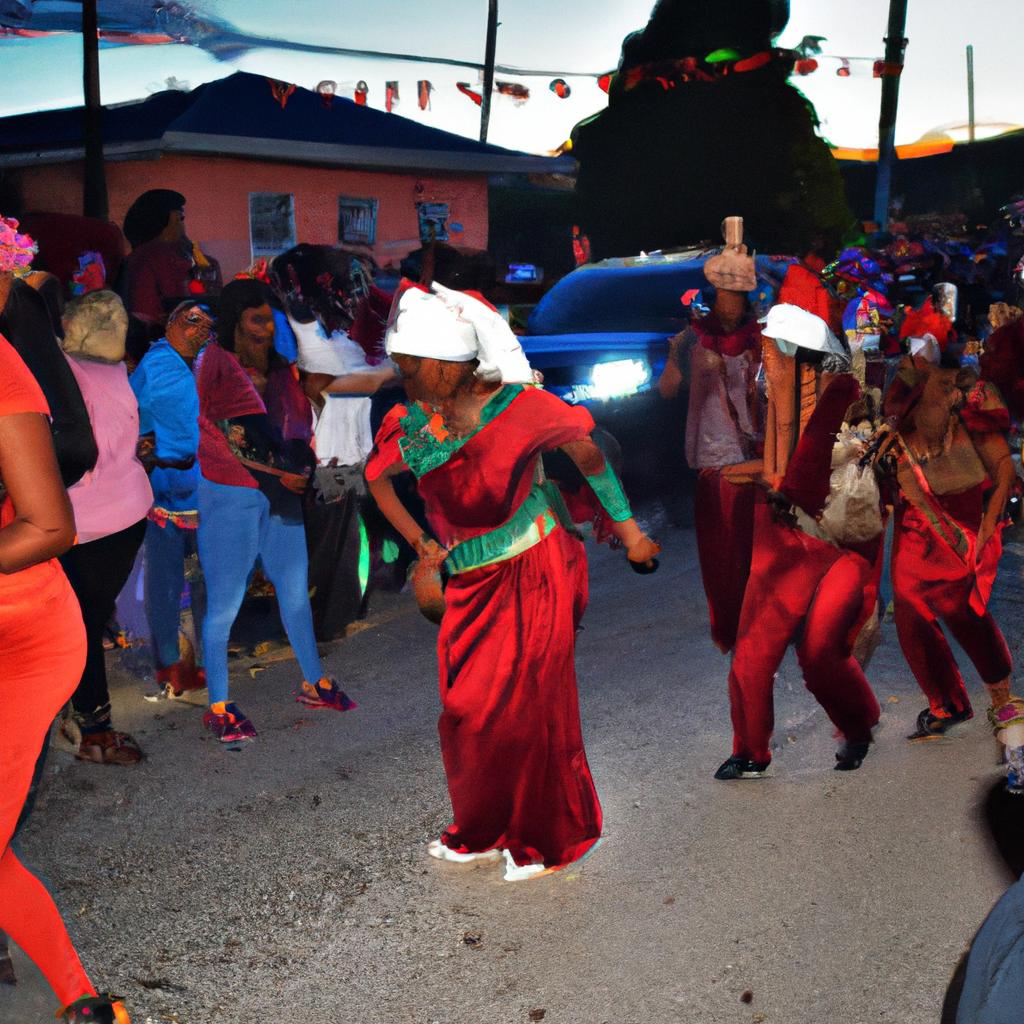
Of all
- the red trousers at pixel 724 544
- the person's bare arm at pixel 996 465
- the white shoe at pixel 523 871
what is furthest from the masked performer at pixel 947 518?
the white shoe at pixel 523 871

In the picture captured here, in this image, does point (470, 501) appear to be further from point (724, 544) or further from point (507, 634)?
point (724, 544)

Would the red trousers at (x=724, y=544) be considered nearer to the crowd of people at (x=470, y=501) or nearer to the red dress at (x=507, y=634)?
the crowd of people at (x=470, y=501)

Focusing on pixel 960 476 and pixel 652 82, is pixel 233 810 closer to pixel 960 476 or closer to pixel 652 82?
pixel 960 476

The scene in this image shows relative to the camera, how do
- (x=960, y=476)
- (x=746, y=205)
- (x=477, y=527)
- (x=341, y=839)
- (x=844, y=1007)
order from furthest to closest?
1. (x=746, y=205)
2. (x=960, y=476)
3. (x=341, y=839)
4. (x=477, y=527)
5. (x=844, y=1007)

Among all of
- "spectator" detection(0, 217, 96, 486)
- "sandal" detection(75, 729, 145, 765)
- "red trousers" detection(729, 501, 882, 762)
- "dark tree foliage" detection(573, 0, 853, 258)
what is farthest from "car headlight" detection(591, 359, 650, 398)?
"dark tree foliage" detection(573, 0, 853, 258)

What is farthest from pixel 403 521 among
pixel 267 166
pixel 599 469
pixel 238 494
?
pixel 267 166

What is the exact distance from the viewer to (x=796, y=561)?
5.25 meters

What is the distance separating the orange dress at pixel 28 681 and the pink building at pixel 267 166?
11770 mm

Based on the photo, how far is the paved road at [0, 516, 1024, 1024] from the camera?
3742 mm

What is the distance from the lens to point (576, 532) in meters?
4.63

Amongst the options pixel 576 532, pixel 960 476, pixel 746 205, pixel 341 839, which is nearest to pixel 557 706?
pixel 576 532

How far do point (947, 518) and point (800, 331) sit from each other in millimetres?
1210

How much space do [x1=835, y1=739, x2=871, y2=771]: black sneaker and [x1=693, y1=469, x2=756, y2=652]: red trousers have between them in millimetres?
1282

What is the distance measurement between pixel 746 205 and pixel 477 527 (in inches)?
962
